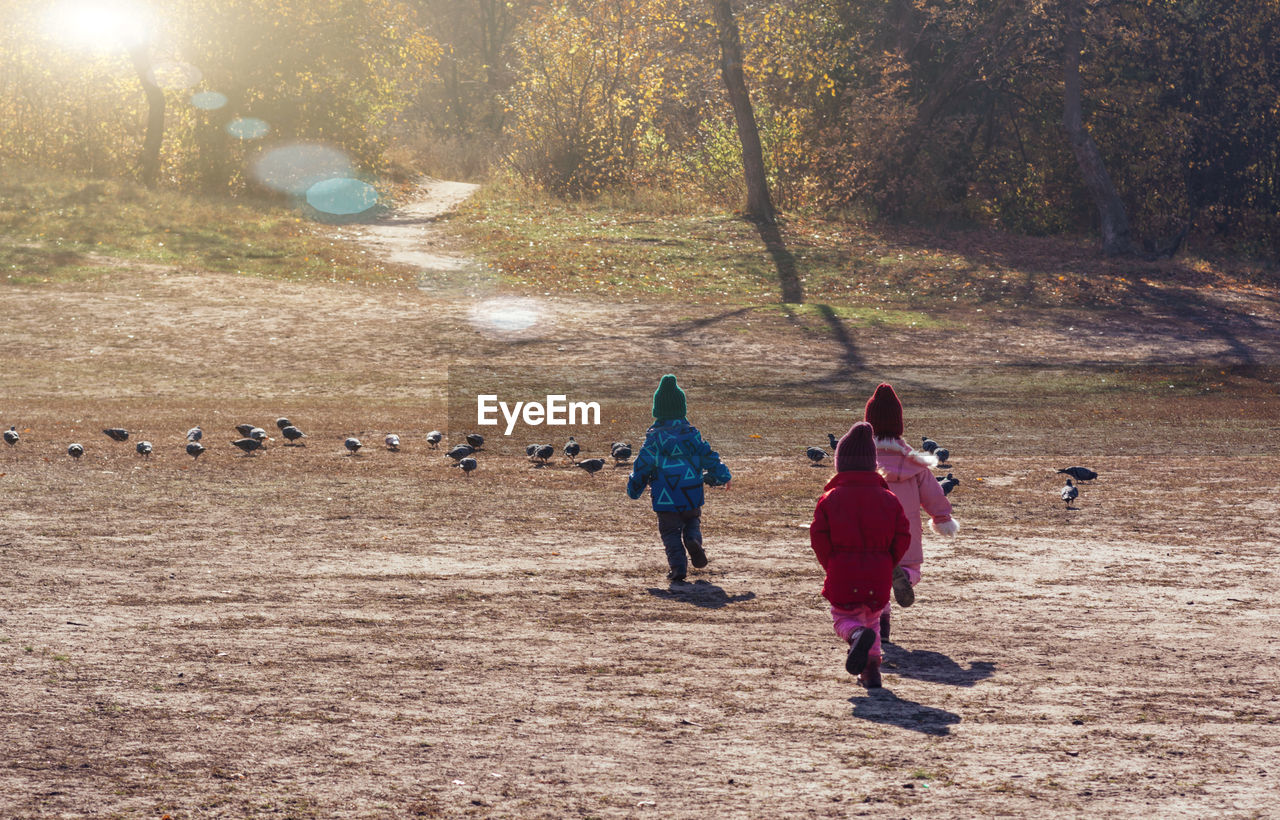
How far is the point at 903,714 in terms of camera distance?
648 centimetres

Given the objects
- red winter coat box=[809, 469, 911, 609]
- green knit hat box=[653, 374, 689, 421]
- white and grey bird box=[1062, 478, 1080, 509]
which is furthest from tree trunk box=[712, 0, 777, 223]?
red winter coat box=[809, 469, 911, 609]

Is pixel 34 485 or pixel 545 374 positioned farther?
pixel 545 374

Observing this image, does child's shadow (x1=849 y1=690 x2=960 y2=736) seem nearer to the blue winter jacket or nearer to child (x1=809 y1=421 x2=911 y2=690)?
child (x1=809 y1=421 x2=911 y2=690)

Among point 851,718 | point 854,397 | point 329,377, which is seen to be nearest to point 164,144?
point 329,377

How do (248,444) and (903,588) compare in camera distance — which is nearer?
(903,588)

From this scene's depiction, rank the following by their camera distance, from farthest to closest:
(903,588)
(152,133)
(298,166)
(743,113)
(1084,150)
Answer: (298,166) → (152,133) → (743,113) → (1084,150) → (903,588)

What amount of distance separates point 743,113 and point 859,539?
1143 inches

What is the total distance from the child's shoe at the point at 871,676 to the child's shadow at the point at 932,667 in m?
0.36

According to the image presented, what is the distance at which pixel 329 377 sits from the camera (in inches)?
773

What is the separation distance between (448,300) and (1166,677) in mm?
20490

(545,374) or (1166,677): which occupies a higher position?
(545,374)

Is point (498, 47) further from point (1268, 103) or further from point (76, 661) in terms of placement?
point (76, 661)

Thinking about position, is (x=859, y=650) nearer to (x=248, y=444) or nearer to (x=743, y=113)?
(x=248, y=444)

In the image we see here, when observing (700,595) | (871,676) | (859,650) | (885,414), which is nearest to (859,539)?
(859,650)
